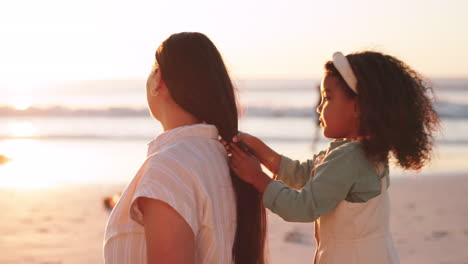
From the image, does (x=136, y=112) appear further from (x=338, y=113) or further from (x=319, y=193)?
(x=319, y=193)

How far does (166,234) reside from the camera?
2.08m

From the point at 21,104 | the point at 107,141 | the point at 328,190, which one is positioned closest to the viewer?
the point at 328,190

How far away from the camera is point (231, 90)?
7.79 ft

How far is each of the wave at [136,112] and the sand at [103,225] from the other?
15.0 meters

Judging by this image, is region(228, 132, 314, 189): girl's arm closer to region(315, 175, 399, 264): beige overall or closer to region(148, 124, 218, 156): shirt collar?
region(315, 175, 399, 264): beige overall

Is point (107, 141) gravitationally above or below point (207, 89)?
below

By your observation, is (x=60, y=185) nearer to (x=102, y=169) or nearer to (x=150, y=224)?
(x=102, y=169)

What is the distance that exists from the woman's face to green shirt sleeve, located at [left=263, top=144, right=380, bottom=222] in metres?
0.61

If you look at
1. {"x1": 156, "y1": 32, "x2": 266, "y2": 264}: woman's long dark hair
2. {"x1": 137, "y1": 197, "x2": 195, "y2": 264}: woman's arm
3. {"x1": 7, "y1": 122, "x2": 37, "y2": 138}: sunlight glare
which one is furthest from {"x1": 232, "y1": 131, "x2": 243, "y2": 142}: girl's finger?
{"x1": 7, "y1": 122, "x2": 37, "y2": 138}: sunlight glare

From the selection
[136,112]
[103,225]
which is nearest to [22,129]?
[136,112]

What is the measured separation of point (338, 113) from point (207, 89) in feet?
2.73

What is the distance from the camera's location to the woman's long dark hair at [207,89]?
7.50 feet

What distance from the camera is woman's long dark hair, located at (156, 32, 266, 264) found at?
2285mm

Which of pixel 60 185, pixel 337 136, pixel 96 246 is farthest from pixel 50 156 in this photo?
pixel 337 136
